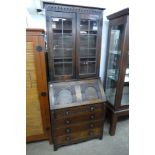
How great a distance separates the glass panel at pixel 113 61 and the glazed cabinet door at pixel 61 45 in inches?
27.9

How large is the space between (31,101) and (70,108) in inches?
21.9

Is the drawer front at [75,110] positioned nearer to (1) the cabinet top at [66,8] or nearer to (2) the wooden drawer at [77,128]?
(2) the wooden drawer at [77,128]

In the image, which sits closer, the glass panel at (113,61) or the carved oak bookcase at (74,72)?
the carved oak bookcase at (74,72)

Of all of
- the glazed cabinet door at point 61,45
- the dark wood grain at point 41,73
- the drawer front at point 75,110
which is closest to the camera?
the dark wood grain at point 41,73

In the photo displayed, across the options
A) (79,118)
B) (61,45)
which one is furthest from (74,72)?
(79,118)

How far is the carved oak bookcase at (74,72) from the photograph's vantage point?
5.24 ft

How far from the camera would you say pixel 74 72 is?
5.88ft

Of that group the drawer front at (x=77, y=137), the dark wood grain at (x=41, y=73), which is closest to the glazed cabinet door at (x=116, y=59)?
the drawer front at (x=77, y=137)
